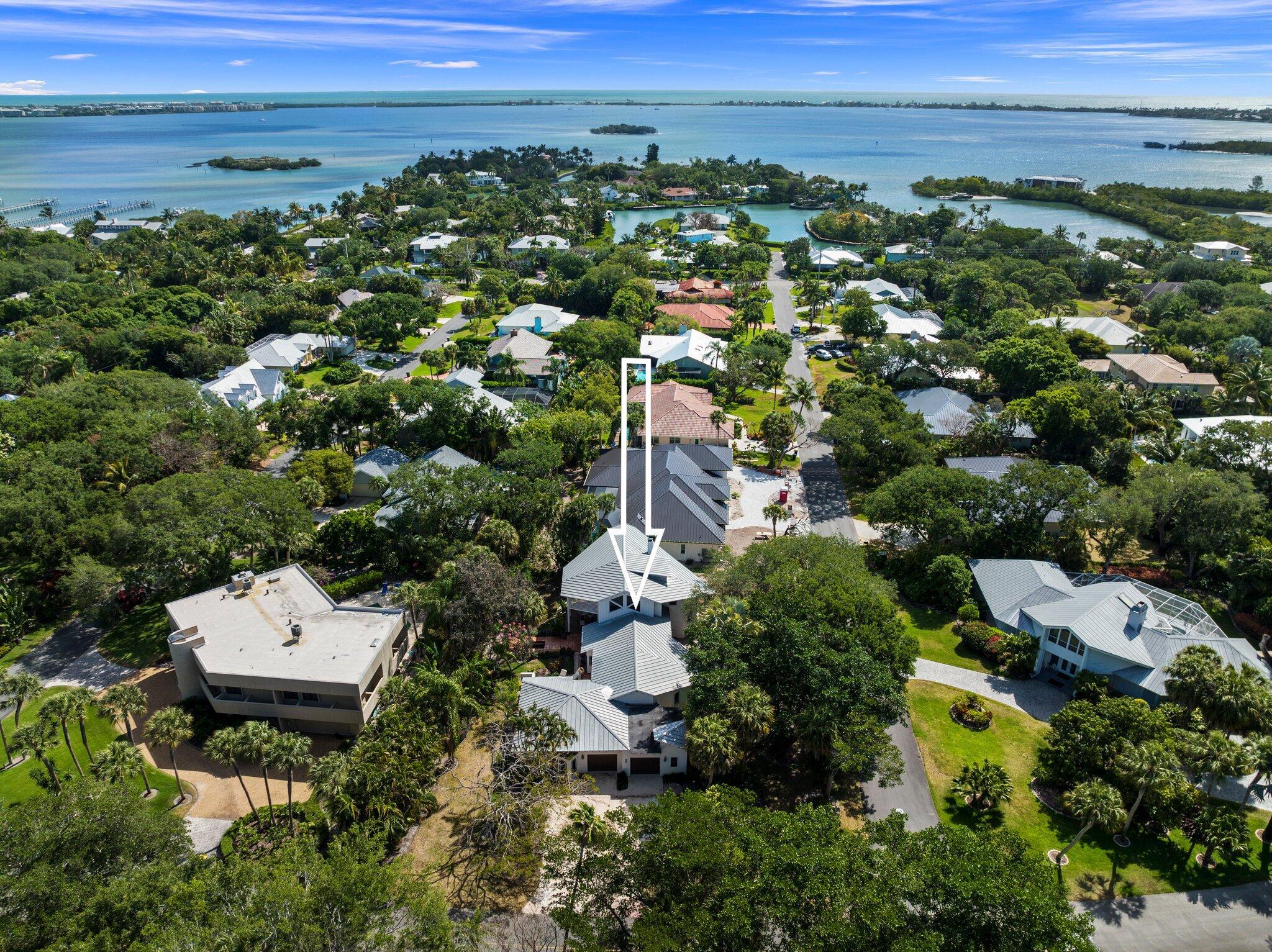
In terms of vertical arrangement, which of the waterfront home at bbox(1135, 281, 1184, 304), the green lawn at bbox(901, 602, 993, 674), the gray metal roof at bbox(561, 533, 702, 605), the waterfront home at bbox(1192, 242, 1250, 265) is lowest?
the green lawn at bbox(901, 602, 993, 674)

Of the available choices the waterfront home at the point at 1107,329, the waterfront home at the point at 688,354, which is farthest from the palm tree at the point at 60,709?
Answer: the waterfront home at the point at 1107,329

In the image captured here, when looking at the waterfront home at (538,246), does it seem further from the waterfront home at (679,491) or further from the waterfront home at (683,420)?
the waterfront home at (679,491)

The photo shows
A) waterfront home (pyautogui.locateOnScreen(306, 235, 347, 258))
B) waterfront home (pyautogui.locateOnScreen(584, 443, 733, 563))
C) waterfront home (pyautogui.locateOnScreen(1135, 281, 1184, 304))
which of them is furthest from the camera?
waterfront home (pyautogui.locateOnScreen(306, 235, 347, 258))

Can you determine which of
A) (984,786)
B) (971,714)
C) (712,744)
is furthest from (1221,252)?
(712,744)

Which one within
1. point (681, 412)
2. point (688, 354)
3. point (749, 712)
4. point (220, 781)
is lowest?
point (220, 781)

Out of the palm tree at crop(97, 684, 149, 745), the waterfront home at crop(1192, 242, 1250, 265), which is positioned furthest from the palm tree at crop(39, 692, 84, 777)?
the waterfront home at crop(1192, 242, 1250, 265)

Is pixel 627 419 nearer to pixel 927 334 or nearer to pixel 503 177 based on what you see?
pixel 927 334

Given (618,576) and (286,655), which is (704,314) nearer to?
(618,576)

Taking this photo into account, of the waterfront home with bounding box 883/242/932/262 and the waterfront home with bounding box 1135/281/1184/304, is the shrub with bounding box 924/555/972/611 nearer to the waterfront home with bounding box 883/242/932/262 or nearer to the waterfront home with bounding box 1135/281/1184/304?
the waterfront home with bounding box 1135/281/1184/304
